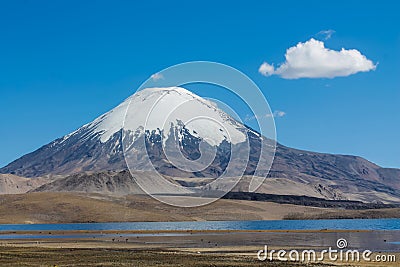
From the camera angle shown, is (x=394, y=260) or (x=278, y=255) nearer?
(x=394, y=260)

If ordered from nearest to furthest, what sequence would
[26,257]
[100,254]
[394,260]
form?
[394,260]
[26,257]
[100,254]

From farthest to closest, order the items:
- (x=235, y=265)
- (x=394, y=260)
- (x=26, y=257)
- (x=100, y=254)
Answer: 1. (x=100, y=254)
2. (x=26, y=257)
3. (x=394, y=260)
4. (x=235, y=265)

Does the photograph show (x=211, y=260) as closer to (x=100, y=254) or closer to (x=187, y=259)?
(x=187, y=259)

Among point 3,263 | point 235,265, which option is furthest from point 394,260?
point 3,263

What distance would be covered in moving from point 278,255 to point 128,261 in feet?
53.6

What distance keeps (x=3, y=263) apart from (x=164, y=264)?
14472 millimetres

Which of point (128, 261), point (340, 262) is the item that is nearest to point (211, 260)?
point (128, 261)

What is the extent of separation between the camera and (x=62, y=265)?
2175 inches

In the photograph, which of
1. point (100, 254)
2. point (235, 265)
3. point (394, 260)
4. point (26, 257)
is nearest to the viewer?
point (235, 265)

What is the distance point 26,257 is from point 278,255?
84.8 ft

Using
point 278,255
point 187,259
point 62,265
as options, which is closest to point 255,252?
point 278,255

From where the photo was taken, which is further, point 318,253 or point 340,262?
point 318,253

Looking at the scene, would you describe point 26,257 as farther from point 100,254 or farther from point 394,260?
point 394,260

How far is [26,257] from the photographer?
64.4 m
